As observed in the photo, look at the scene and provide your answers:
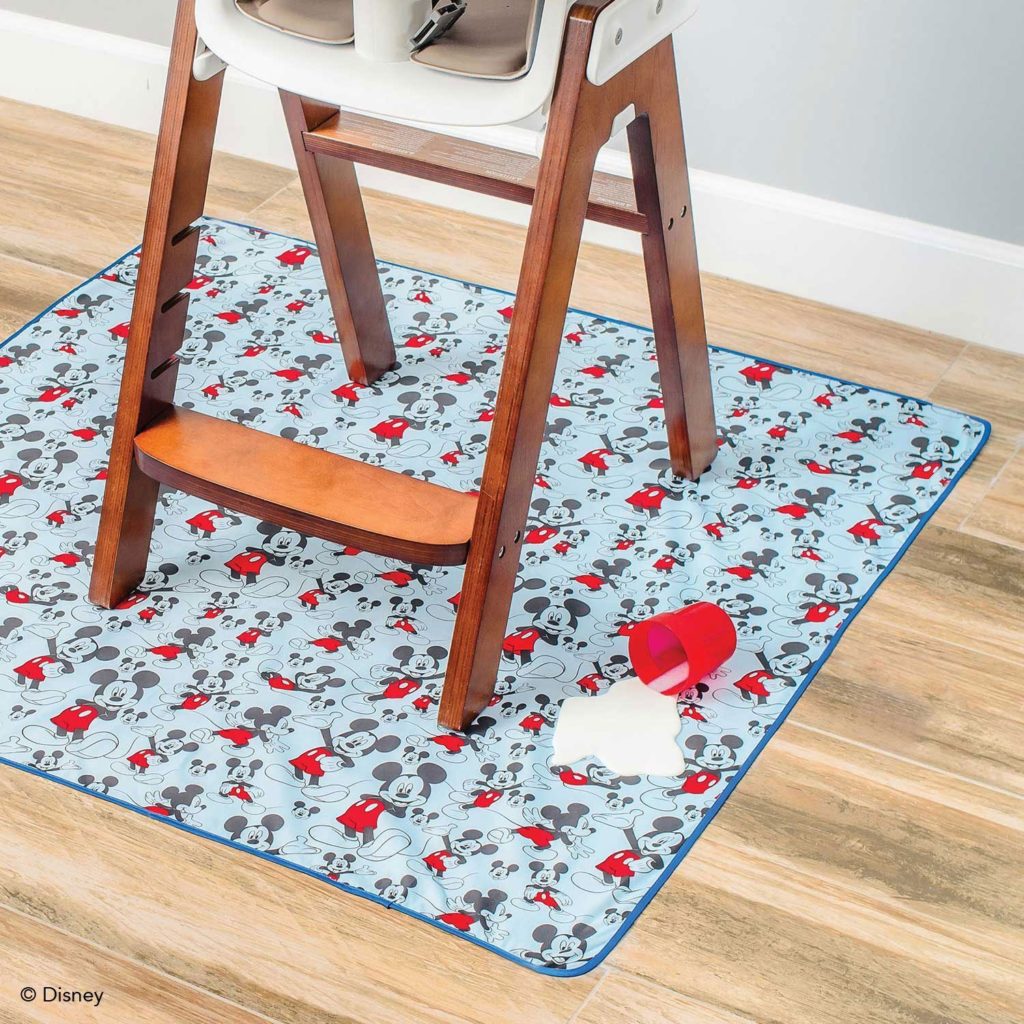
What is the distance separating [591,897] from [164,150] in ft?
2.69

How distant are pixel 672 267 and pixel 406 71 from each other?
463mm

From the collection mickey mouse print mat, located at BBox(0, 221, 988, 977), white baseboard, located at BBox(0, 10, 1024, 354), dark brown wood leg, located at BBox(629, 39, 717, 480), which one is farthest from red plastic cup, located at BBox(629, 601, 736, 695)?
white baseboard, located at BBox(0, 10, 1024, 354)

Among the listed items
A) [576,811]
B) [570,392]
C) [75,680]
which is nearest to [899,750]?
[576,811]

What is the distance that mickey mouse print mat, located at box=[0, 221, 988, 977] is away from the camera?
1.35m

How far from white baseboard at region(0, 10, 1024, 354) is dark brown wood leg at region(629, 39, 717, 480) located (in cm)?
45

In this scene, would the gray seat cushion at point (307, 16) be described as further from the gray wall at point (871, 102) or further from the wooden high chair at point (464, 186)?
the gray wall at point (871, 102)

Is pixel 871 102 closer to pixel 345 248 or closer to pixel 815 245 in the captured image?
pixel 815 245

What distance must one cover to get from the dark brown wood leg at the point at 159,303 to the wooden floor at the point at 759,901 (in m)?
0.28

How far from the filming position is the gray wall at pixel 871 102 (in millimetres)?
1924

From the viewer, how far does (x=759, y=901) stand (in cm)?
131

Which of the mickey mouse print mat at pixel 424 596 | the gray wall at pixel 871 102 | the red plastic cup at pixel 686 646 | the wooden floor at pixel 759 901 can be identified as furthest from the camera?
the gray wall at pixel 871 102

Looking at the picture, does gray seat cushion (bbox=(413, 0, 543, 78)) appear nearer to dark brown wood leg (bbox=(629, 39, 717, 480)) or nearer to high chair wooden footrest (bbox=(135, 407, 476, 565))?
dark brown wood leg (bbox=(629, 39, 717, 480))

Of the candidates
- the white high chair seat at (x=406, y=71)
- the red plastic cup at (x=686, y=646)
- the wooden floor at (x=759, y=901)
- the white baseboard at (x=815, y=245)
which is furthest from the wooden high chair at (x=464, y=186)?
the white baseboard at (x=815, y=245)

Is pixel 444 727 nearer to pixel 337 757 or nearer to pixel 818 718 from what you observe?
pixel 337 757
